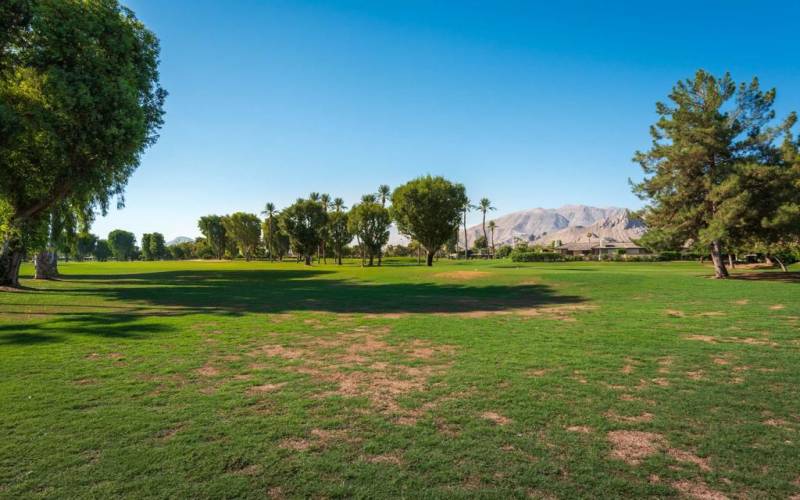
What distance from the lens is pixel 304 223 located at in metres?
84.6

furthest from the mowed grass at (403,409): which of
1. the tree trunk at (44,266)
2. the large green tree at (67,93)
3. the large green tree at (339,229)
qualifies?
the large green tree at (339,229)

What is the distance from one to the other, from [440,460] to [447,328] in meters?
9.89

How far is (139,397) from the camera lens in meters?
7.51

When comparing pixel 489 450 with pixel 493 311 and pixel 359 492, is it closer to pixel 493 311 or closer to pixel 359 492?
pixel 359 492

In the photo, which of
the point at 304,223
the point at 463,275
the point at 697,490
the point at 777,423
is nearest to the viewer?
the point at 697,490

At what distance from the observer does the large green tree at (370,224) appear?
85.8 m

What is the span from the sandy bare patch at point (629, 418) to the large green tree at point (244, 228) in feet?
458

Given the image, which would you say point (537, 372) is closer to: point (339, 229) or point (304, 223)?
point (304, 223)

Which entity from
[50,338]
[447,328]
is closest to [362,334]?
[447,328]

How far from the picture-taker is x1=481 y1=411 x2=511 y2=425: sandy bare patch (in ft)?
20.6

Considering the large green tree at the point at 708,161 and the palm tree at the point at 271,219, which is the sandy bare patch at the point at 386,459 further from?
the palm tree at the point at 271,219

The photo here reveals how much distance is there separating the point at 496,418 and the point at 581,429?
51.2 inches

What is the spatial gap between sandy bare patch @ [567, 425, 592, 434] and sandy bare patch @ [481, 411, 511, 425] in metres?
0.94

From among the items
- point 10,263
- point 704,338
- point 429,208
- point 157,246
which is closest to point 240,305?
point 704,338
